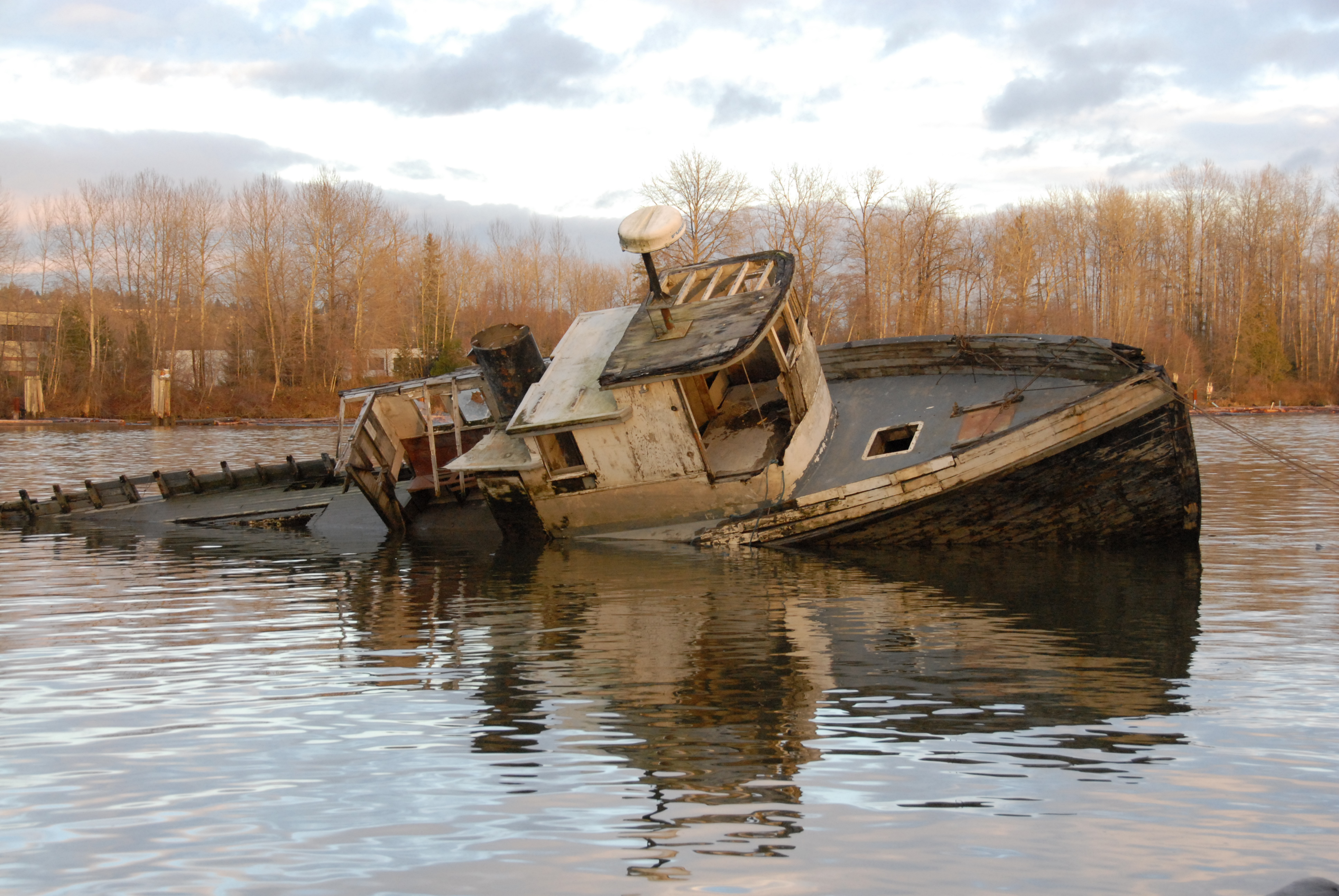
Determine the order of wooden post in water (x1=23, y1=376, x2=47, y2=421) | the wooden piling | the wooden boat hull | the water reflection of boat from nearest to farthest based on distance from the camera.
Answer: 1. the water reflection of boat
2. the wooden boat hull
3. the wooden piling
4. wooden post in water (x1=23, y1=376, x2=47, y2=421)

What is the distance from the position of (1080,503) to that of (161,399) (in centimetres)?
5914

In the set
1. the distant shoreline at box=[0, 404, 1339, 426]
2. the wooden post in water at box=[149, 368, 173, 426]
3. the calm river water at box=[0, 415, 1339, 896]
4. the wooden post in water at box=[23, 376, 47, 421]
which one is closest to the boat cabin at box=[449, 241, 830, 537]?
the calm river water at box=[0, 415, 1339, 896]

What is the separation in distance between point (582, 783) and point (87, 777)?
114 inches

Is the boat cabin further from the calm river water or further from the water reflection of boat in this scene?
the calm river water

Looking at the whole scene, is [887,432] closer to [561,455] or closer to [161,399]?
[561,455]

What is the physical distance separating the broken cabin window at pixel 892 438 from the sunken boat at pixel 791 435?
0.10 feet

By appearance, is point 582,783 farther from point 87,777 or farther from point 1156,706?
point 1156,706

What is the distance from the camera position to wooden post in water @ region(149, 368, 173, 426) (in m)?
61.8

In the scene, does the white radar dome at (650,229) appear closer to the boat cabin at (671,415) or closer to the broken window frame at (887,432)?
the boat cabin at (671,415)

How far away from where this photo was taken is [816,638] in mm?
9945

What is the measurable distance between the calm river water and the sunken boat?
3.60 feet

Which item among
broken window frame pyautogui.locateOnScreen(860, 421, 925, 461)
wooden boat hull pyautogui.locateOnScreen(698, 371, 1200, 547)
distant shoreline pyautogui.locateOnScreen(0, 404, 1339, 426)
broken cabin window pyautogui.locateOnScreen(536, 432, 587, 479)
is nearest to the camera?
wooden boat hull pyautogui.locateOnScreen(698, 371, 1200, 547)

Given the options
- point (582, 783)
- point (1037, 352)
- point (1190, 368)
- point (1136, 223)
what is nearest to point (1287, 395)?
point (1190, 368)

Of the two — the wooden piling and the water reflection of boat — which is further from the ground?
the wooden piling
